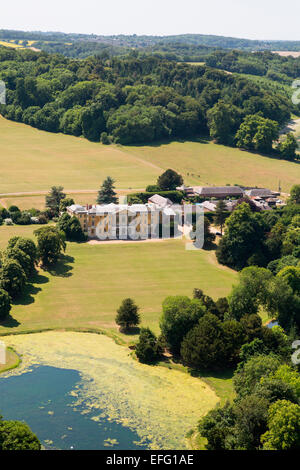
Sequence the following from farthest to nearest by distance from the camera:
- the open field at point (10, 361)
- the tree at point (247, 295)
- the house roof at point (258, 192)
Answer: the house roof at point (258, 192) → the tree at point (247, 295) → the open field at point (10, 361)

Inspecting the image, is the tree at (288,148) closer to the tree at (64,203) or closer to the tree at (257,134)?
the tree at (257,134)

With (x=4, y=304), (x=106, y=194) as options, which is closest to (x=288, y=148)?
(x=106, y=194)

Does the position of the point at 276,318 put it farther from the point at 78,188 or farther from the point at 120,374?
the point at 78,188

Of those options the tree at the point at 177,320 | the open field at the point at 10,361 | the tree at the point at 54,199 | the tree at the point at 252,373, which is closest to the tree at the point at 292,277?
the tree at the point at 177,320

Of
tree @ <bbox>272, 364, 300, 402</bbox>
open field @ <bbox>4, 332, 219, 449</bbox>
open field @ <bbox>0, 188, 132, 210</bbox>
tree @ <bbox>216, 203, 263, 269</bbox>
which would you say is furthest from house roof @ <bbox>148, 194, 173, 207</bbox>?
tree @ <bbox>272, 364, 300, 402</bbox>

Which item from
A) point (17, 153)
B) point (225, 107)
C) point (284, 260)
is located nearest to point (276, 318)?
point (284, 260)

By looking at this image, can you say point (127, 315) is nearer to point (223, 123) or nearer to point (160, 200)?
point (160, 200)

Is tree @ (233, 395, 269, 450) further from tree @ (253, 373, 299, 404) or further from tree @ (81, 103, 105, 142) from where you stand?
tree @ (81, 103, 105, 142)
